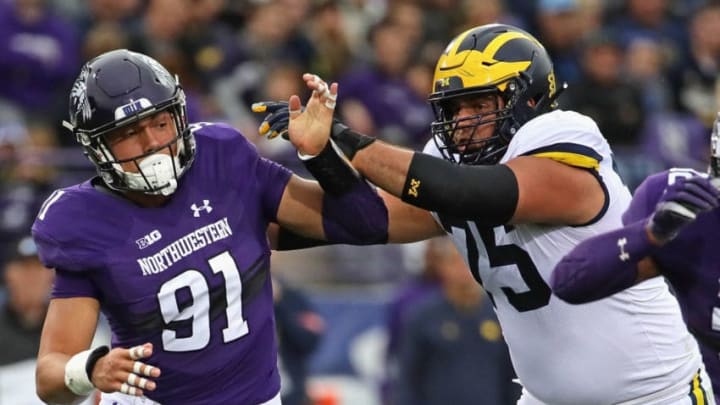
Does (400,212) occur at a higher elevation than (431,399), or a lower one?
higher

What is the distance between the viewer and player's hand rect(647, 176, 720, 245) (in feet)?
11.6

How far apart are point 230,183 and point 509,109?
34.3 inches

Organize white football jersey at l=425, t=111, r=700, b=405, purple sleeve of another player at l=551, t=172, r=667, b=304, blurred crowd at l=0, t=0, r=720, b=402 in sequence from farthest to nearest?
1. blurred crowd at l=0, t=0, r=720, b=402
2. white football jersey at l=425, t=111, r=700, b=405
3. purple sleeve of another player at l=551, t=172, r=667, b=304

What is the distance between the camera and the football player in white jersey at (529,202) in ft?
13.3

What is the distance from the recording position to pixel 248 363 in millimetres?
4238

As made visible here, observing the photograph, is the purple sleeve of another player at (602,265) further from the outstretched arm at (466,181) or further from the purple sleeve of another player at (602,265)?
the outstretched arm at (466,181)

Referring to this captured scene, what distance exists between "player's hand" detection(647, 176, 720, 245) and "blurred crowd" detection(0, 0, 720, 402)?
4.33 metres

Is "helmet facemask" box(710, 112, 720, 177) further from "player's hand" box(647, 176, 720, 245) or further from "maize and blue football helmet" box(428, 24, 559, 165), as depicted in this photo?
"maize and blue football helmet" box(428, 24, 559, 165)

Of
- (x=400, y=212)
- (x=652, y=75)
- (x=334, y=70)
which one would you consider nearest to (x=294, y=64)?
(x=334, y=70)

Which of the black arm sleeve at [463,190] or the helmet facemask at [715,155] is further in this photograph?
the black arm sleeve at [463,190]

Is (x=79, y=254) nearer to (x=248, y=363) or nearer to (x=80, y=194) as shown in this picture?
(x=80, y=194)

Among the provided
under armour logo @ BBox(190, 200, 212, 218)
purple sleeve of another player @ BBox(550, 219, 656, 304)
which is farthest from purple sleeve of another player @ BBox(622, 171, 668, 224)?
under armour logo @ BBox(190, 200, 212, 218)

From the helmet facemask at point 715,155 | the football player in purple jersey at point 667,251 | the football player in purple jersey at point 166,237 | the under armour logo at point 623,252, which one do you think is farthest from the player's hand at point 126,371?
the helmet facemask at point 715,155

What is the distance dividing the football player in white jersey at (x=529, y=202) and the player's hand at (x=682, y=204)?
1.72ft
